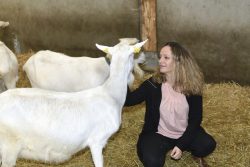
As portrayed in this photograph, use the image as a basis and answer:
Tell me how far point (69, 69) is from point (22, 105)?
79.4 inches

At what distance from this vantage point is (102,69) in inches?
206

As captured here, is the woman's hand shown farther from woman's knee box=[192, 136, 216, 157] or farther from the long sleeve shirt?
woman's knee box=[192, 136, 216, 157]

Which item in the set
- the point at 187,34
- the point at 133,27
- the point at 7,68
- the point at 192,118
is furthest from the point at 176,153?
the point at 133,27

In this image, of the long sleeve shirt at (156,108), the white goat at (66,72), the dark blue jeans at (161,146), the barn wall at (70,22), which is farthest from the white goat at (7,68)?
the dark blue jeans at (161,146)

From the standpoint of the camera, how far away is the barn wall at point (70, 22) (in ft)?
23.0

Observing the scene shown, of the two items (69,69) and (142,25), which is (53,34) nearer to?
(142,25)

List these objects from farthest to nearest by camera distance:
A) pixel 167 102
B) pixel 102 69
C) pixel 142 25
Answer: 1. pixel 142 25
2. pixel 102 69
3. pixel 167 102

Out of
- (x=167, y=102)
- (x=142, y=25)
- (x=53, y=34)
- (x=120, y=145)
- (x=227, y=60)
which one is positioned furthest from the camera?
(x=53, y=34)

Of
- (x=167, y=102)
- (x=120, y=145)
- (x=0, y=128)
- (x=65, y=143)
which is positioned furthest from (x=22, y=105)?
(x=120, y=145)

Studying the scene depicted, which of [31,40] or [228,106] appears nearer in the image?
[228,106]

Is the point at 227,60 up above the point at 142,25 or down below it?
below

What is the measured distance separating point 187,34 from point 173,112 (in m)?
2.92

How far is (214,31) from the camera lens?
618 cm

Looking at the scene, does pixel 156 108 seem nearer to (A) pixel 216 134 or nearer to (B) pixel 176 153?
(B) pixel 176 153
